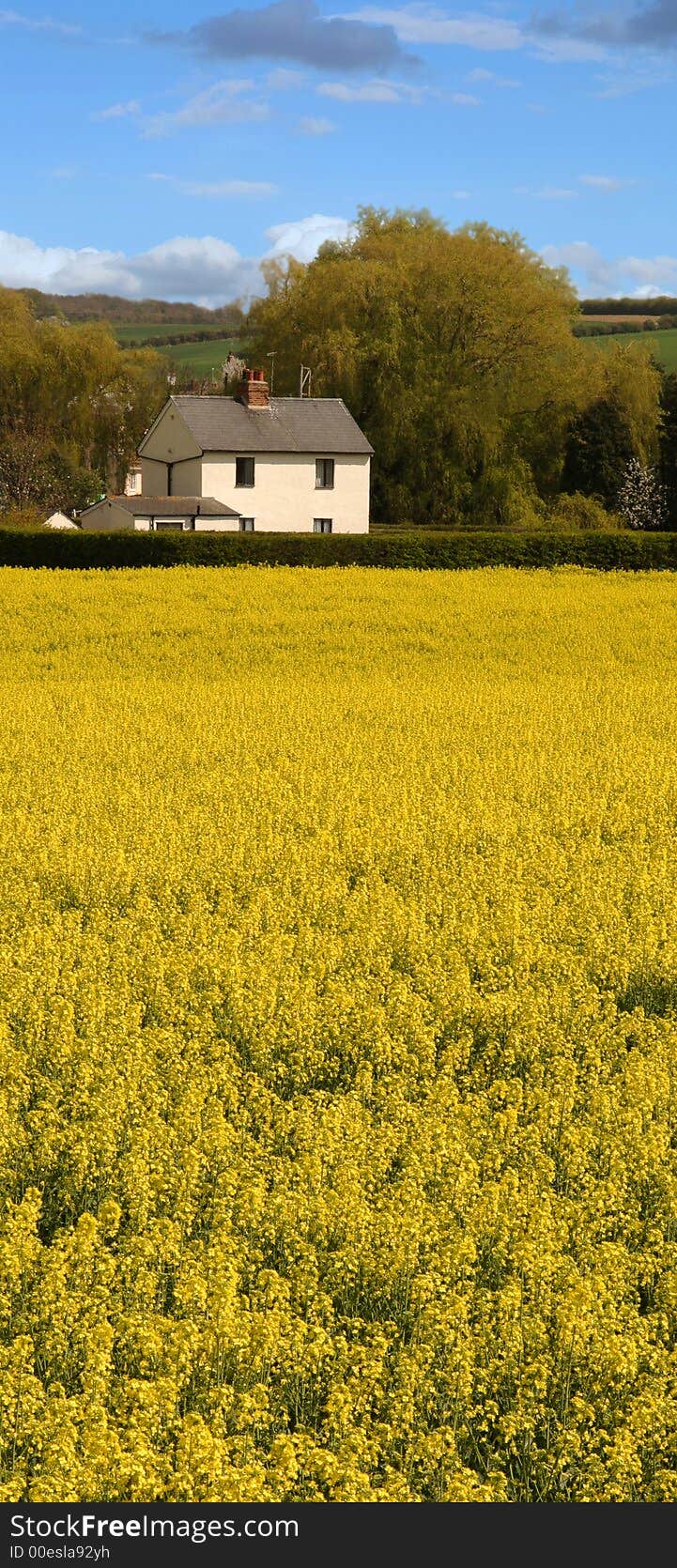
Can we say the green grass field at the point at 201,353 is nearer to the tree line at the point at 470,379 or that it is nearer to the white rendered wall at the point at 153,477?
the tree line at the point at 470,379

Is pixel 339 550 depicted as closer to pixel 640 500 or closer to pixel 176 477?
pixel 176 477

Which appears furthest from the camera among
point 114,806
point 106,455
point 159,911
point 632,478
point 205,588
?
point 106,455

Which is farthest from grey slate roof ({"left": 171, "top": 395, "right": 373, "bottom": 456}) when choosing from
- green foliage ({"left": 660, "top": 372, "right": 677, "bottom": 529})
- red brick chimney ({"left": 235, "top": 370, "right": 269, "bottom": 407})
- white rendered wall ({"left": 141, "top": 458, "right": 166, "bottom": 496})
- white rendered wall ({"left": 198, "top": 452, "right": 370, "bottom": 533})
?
green foliage ({"left": 660, "top": 372, "right": 677, "bottom": 529})

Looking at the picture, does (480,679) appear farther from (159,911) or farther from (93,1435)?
(93,1435)

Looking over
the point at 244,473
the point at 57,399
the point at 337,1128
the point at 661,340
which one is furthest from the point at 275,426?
the point at 661,340

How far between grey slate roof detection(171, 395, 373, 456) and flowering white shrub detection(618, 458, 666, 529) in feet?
53.4

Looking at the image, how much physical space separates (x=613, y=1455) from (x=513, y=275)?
216 feet

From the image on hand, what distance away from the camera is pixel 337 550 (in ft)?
119

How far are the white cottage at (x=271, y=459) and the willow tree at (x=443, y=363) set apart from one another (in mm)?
4014

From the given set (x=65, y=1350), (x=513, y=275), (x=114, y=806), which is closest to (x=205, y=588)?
(x=114, y=806)

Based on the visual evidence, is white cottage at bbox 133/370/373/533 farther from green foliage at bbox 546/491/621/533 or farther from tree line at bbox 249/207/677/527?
green foliage at bbox 546/491/621/533

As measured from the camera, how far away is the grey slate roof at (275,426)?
58.6 metres

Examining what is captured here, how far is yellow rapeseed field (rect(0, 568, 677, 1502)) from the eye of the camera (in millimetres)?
4980

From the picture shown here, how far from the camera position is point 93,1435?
184 inches
